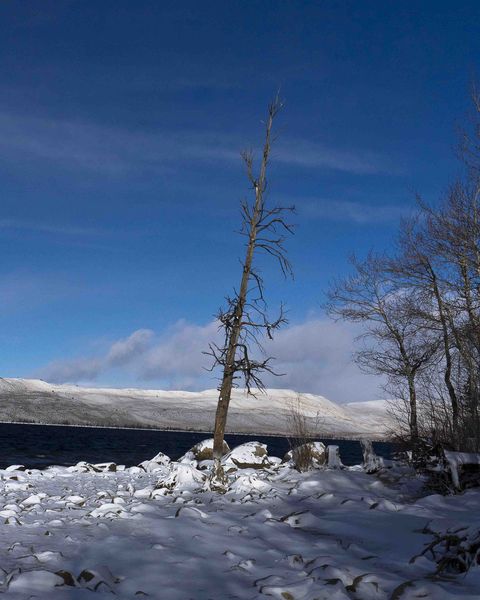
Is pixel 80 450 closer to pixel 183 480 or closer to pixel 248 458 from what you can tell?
pixel 248 458

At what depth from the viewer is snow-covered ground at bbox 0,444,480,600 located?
4.18m

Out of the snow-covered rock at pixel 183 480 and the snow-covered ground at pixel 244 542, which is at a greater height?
the snow-covered rock at pixel 183 480

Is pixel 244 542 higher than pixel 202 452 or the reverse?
the reverse

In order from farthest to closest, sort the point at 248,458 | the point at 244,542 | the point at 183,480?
the point at 248,458
the point at 183,480
the point at 244,542

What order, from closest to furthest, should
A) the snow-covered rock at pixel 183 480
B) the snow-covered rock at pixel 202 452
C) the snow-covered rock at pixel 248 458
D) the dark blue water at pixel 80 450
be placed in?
1. the snow-covered rock at pixel 183 480
2. the snow-covered rock at pixel 248 458
3. the snow-covered rock at pixel 202 452
4. the dark blue water at pixel 80 450

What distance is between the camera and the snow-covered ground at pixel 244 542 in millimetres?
4180

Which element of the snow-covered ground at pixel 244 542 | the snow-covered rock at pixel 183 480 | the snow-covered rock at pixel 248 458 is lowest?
the snow-covered ground at pixel 244 542

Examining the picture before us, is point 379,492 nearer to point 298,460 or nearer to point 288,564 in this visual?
point 298,460

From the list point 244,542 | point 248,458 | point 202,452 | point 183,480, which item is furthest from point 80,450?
point 244,542

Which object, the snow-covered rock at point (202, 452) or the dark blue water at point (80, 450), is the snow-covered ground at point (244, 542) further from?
the snow-covered rock at point (202, 452)

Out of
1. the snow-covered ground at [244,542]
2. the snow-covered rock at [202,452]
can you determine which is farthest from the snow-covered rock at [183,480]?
the snow-covered rock at [202,452]

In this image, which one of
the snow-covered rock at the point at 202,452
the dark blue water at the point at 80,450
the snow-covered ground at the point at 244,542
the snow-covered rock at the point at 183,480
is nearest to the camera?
the snow-covered ground at the point at 244,542

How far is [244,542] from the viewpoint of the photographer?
5762 mm

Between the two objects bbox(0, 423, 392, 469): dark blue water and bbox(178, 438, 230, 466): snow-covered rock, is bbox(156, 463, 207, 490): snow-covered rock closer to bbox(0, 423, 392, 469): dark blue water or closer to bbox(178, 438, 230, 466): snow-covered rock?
bbox(0, 423, 392, 469): dark blue water
